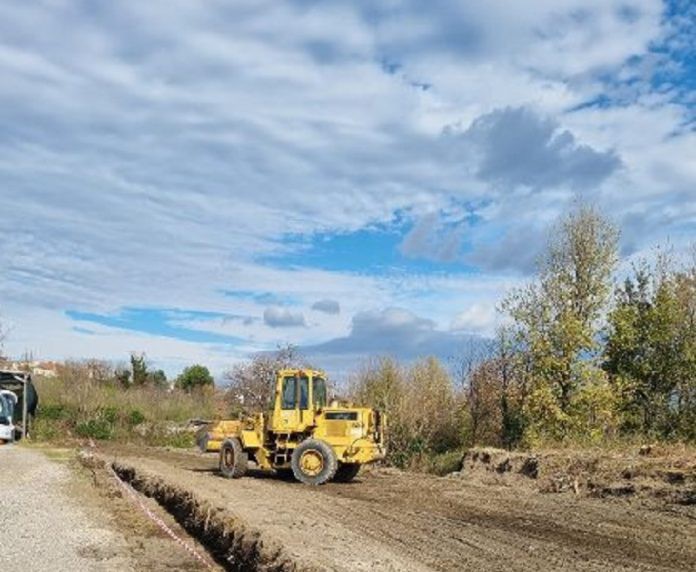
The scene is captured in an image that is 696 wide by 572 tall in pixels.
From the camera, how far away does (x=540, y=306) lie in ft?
112

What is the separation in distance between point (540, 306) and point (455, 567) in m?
23.9

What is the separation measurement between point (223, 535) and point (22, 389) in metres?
39.9

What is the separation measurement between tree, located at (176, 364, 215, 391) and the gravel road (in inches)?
2513

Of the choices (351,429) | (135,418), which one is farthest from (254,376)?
(351,429)

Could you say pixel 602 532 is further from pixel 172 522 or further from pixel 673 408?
pixel 673 408

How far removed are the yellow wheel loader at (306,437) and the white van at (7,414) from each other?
73.6ft

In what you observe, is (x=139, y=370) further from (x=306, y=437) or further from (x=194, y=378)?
(x=306, y=437)

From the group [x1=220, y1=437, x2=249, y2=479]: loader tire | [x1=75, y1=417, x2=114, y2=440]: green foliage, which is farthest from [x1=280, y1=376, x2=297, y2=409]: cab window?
[x1=75, y1=417, x2=114, y2=440]: green foliage

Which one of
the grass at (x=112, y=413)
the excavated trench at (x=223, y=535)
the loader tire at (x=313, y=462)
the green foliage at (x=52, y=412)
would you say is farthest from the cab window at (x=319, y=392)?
the green foliage at (x=52, y=412)

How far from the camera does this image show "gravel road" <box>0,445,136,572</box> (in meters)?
11.3

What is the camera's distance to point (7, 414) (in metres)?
44.8

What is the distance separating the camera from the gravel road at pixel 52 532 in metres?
11.3

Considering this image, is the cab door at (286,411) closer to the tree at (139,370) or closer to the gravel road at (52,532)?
the gravel road at (52,532)

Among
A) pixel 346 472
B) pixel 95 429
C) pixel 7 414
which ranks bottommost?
pixel 346 472
